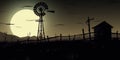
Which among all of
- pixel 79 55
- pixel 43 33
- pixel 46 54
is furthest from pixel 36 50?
pixel 43 33

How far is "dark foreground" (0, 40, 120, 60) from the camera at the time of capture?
54.9m

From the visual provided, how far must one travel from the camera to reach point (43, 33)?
3095 inches

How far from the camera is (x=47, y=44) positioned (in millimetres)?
58656

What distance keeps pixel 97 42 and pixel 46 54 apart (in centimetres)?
965

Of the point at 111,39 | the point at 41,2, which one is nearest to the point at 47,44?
the point at 111,39

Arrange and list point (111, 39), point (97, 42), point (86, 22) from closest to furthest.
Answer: point (97, 42) < point (111, 39) < point (86, 22)

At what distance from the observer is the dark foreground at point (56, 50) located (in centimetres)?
5488

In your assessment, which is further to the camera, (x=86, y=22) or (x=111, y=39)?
(x=86, y=22)

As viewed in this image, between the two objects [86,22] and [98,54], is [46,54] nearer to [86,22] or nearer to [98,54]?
[98,54]

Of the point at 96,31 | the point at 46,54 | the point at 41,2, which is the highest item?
the point at 41,2

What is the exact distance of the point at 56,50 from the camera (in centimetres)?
5769

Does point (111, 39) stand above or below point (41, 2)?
below

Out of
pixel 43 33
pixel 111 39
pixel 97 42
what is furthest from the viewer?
pixel 43 33

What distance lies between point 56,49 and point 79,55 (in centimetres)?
444
